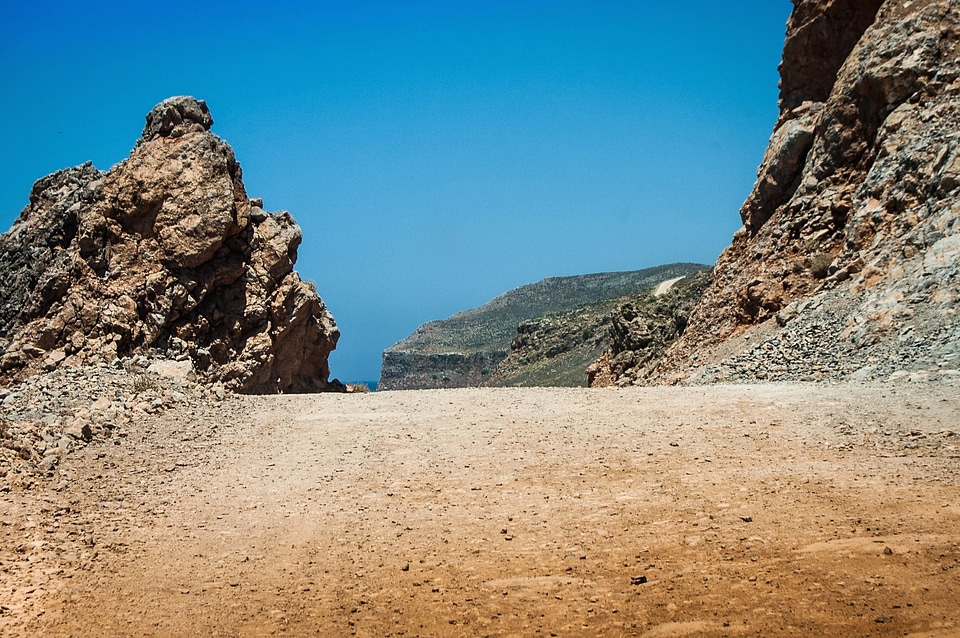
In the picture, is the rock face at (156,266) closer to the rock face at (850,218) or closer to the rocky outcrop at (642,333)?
the rock face at (850,218)

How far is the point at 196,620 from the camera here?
5.48m

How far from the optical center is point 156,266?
1544 cm

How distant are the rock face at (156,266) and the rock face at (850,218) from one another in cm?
947

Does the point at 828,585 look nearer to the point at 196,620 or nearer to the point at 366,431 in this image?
the point at 196,620

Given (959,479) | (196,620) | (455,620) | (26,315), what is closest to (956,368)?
(959,479)

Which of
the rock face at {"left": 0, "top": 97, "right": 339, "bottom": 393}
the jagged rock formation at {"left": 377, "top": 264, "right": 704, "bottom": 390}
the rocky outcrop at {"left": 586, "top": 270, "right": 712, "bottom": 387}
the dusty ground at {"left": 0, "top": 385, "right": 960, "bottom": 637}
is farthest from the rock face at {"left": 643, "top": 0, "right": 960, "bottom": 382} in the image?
the jagged rock formation at {"left": 377, "top": 264, "right": 704, "bottom": 390}

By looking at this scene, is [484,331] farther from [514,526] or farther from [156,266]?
[514,526]

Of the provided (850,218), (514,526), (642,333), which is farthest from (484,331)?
(514,526)

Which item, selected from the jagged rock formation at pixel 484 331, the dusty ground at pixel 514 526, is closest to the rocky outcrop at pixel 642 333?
the dusty ground at pixel 514 526

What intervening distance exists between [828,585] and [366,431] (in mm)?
6116

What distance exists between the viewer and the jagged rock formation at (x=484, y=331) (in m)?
73.6

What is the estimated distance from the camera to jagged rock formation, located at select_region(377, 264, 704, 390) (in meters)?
73.6

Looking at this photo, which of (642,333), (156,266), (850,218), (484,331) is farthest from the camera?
(484,331)

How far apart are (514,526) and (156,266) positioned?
11092 mm
